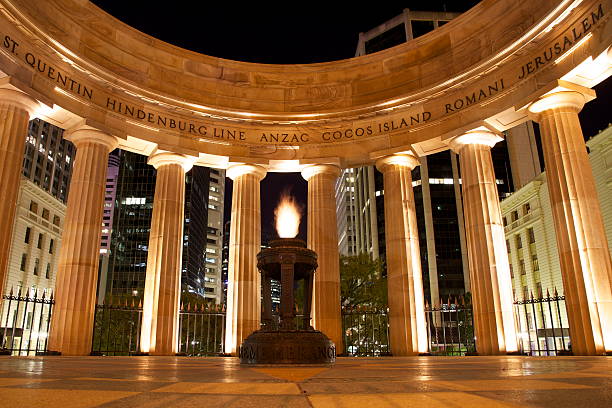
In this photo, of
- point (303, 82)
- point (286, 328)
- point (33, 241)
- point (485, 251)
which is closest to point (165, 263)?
point (286, 328)

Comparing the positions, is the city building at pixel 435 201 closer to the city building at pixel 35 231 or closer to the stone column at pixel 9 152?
the city building at pixel 35 231

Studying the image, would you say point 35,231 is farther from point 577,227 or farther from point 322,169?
point 577,227

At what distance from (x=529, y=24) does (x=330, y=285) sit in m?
18.0

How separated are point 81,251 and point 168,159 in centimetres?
764

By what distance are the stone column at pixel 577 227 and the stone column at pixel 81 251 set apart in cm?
2355

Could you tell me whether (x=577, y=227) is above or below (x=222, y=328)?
above

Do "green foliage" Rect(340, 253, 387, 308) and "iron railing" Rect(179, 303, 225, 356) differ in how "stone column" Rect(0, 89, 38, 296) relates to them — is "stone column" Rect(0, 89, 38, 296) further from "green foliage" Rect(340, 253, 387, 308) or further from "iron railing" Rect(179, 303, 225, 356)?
"green foliage" Rect(340, 253, 387, 308)

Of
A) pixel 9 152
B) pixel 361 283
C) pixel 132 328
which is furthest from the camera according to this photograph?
pixel 132 328

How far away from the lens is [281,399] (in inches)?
170

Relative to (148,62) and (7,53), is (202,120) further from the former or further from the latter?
(7,53)

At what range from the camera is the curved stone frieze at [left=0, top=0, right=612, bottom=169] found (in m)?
22.3

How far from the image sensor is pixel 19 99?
73.6 feet

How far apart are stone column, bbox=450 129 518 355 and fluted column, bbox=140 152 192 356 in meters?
16.7

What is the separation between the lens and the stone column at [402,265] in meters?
Result: 26.5
